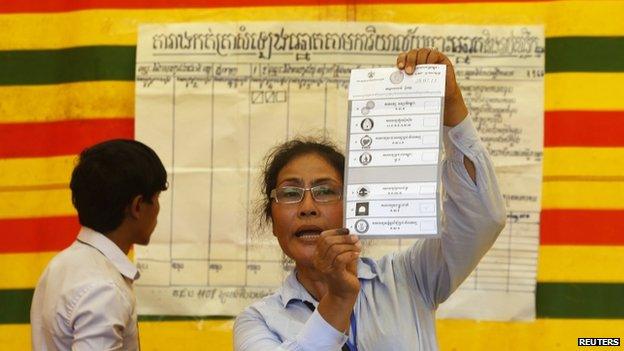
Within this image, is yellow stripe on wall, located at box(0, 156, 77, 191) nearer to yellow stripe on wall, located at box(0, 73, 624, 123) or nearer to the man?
yellow stripe on wall, located at box(0, 73, 624, 123)

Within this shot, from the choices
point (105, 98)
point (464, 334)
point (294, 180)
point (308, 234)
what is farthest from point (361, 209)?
point (105, 98)

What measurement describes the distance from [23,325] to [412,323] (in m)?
1.61

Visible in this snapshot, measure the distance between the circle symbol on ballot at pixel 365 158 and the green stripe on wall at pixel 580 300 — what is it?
131cm

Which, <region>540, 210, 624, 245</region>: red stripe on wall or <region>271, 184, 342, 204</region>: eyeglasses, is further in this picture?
<region>540, 210, 624, 245</region>: red stripe on wall

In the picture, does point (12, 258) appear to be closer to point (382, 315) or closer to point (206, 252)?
point (206, 252)

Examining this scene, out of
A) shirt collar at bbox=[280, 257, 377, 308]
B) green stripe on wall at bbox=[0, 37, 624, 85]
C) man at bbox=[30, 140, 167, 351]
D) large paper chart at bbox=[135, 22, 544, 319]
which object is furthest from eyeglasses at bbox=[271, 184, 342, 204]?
green stripe on wall at bbox=[0, 37, 624, 85]

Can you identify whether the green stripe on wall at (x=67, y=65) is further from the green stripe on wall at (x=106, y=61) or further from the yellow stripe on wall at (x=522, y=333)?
the yellow stripe on wall at (x=522, y=333)

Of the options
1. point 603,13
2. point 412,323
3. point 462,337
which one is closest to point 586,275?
point 462,337

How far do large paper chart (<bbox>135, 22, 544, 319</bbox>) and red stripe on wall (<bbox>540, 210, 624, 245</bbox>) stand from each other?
0.17m

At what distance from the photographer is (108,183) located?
8.17 ft

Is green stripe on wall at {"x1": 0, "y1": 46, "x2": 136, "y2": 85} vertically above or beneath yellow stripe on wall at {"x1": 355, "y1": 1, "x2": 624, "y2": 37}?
beneath

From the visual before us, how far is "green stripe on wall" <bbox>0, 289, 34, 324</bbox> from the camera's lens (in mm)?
3236

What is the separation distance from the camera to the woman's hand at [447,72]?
199 centimetres

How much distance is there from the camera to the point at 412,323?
2.08 m
